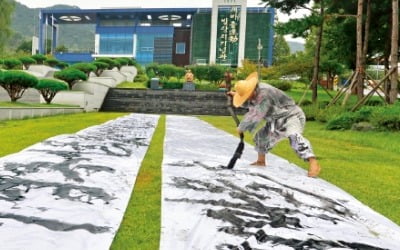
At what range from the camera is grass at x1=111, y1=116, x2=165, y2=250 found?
2.41 meters

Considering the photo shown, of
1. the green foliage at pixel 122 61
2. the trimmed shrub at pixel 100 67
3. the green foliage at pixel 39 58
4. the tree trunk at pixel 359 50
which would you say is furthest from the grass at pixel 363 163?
the green foliage at pixel 122 61

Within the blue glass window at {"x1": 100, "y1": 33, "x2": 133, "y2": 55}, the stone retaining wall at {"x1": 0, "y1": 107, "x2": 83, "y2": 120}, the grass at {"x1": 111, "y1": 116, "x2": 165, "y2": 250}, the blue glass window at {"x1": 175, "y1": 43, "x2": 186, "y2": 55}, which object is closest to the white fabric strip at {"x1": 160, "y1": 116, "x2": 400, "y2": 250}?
the grass at {"x1": 111, "y1": 116, "x2": 165, "y2": 250}

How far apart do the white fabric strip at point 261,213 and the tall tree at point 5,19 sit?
120ft

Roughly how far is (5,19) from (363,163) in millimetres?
37192

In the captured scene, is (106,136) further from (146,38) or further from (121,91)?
(146,38)

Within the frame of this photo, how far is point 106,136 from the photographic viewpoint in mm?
7395

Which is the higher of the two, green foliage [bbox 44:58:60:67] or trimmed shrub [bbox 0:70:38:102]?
green foliage [bbox 44:58:60:67]

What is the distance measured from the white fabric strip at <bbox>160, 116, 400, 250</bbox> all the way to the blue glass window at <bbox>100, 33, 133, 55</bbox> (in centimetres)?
5976

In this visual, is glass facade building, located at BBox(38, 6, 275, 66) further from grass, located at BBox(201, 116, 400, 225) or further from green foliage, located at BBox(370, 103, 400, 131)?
grass, located at BBox(201, 116, 400, 225)

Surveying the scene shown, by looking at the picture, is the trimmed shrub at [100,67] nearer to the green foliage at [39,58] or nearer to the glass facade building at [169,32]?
the green foliage at [39,58]

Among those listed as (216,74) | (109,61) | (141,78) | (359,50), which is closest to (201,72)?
(216,74)

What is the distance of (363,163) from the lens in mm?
5859

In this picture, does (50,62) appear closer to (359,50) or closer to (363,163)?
(359,50)

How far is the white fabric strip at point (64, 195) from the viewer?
94.0 inches
